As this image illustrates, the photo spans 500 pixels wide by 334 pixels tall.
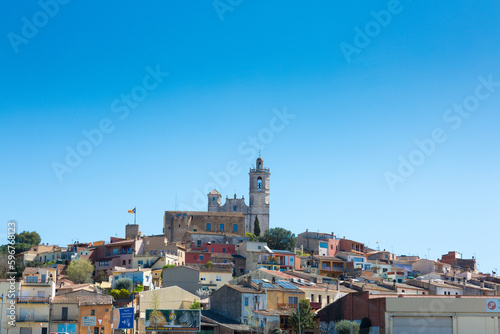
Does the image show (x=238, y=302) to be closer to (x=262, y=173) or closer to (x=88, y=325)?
(x=88, y=325)

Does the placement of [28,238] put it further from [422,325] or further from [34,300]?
[422,325]

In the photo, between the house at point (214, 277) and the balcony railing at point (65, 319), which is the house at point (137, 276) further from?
the balcony railing at point (65, 319)

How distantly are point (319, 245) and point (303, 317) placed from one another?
39828mm

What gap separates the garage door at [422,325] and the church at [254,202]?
223 feet

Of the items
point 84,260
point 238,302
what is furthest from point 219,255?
point 238,302

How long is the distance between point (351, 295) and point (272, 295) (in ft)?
22.3

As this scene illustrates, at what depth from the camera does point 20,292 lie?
54.7 meters

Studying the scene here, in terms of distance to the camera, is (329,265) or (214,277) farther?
(329,265)

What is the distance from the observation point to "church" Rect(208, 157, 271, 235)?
394ft

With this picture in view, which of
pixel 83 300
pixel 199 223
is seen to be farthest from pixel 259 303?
pixel 199 223

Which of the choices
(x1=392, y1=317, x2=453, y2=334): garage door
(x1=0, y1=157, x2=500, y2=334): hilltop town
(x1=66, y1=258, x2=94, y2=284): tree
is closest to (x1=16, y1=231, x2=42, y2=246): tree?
(x1=0, y1=157, x2=500, y2=334): hilltop town

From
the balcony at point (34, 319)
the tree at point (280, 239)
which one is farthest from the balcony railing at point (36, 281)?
the tree at point (280, 239)

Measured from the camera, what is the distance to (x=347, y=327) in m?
50.8

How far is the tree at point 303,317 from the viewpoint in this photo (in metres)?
54.2
